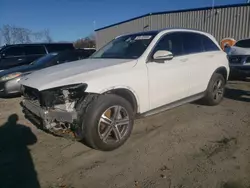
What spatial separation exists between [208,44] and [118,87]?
9.64 feet

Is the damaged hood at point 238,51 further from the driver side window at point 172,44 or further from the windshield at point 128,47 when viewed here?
the windshield at point 128,47

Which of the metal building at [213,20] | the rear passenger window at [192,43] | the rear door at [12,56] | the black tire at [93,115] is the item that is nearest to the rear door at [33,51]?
the rear door at [12,56]

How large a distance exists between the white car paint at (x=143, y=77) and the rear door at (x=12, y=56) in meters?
→ 7.42

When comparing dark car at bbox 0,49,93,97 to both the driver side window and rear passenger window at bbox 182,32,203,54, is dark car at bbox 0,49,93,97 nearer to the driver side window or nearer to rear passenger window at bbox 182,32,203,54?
the driver side window

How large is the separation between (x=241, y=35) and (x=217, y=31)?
63.4 inches

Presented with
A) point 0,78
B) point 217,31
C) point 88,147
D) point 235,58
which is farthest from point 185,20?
point 88,147

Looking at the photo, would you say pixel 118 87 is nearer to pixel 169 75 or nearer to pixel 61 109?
pixel 61 109

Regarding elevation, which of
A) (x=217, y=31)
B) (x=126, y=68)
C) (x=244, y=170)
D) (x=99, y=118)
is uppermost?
(x=217, y=31)

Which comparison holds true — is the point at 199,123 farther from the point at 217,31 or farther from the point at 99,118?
the point at 217,31

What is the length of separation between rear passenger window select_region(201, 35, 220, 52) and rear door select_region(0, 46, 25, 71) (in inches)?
331

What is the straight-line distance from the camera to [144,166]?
2.97 metres

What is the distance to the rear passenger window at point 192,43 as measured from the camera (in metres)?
4.65

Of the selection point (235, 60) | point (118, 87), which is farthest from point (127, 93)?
point (235, 60)

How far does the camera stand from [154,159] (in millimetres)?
3139
